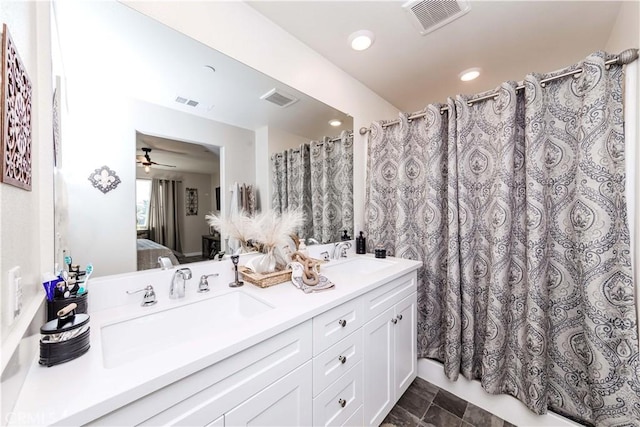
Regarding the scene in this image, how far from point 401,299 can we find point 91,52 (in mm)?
1983

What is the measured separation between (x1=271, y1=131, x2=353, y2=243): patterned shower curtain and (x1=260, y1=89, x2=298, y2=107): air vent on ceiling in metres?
0.31

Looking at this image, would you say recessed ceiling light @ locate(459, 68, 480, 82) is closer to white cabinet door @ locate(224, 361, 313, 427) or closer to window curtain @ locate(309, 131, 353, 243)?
window curtain @ locate(309, 131, 353, 243)

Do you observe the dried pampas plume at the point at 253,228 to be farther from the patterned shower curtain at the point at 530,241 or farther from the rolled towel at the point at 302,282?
the patterned shower curtain at the point at 530,241

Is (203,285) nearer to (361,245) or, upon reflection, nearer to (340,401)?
(340,401)

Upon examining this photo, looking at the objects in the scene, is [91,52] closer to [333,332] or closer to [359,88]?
[333,332]

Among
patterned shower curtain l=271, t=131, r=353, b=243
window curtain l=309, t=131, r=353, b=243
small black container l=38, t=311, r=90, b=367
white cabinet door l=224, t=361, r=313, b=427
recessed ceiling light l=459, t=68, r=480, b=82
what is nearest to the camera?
small black container l=38, t=311, r=90, b=367

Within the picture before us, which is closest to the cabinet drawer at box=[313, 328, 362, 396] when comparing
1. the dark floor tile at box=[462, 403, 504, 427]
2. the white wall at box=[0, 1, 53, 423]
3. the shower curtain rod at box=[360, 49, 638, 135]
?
the white wall at box=[0, 1, 53, 423]

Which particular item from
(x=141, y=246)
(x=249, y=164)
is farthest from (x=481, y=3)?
(x=141, y=246)

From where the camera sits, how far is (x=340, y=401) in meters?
1.08

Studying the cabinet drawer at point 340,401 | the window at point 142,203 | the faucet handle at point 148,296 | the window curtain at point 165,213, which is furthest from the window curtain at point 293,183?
the cabinet drawer at point 340,401

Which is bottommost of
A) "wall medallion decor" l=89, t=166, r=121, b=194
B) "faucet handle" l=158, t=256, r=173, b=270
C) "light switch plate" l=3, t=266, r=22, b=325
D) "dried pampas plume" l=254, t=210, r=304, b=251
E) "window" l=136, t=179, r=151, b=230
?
"faucet handle" l=158, t=256, r=173, b=270

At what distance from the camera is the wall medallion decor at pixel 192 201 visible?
123 cm

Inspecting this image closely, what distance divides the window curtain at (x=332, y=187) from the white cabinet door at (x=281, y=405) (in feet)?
3.45

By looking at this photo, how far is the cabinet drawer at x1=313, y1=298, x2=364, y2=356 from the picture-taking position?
0.97 meters
